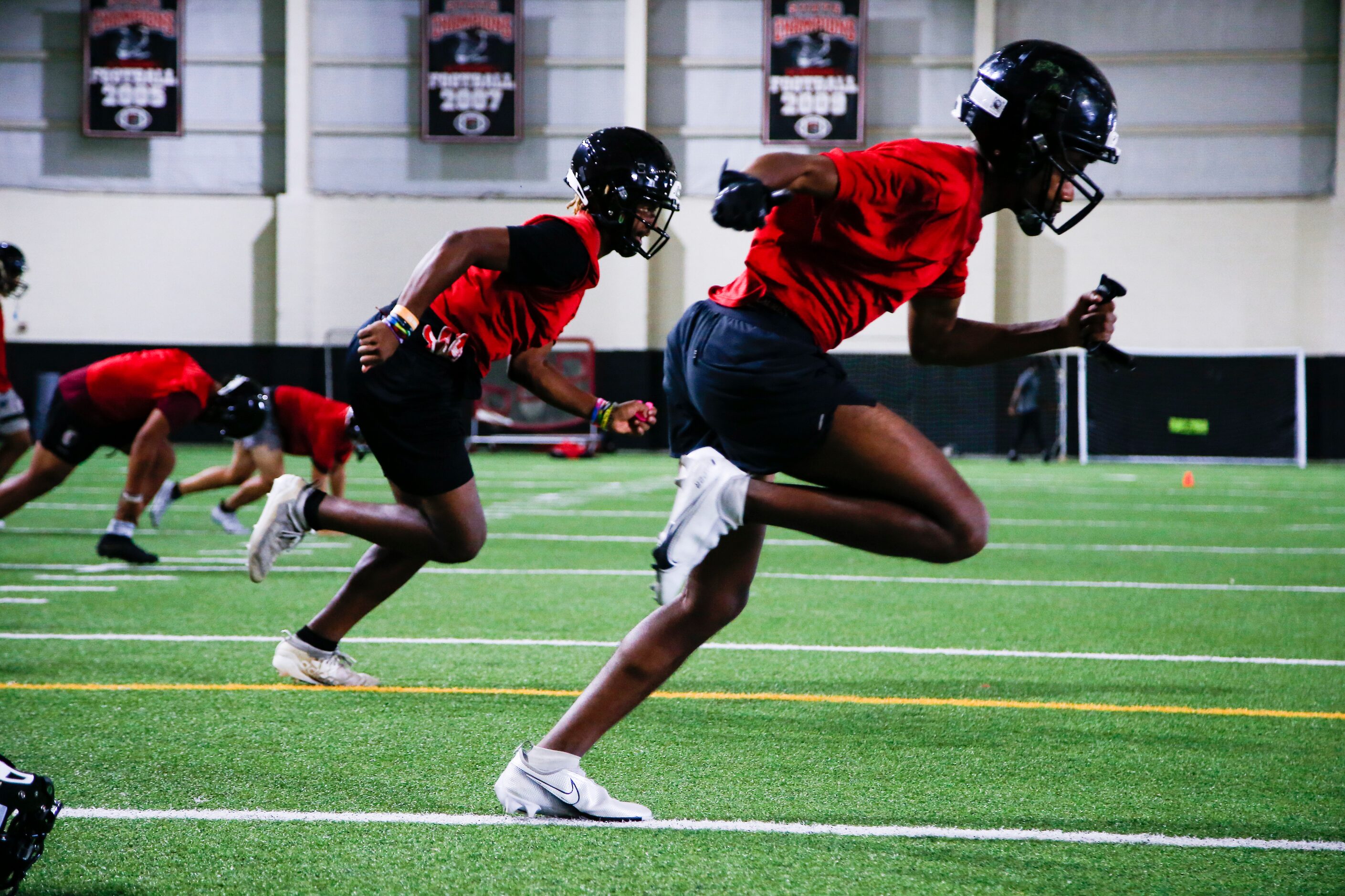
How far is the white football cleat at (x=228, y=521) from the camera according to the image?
9.68 metres

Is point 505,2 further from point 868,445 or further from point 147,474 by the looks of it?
point 868,445

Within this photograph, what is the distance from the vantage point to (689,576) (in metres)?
3.04

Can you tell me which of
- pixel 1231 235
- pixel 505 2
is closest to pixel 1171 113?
pixel 1231 235

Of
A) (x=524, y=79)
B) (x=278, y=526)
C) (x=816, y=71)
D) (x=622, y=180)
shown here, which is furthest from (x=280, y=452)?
(x=816, y=71)

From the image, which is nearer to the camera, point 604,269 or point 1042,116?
point 1042,116

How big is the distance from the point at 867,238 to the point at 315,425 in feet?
20.9

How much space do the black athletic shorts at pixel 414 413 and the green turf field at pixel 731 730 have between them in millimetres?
760

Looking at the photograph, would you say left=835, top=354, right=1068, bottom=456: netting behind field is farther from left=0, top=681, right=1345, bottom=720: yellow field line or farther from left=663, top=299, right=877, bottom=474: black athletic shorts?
left=663, top=299, right=877, bottom=474: black athletic shorts

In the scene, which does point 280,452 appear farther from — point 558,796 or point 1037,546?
point 558,796

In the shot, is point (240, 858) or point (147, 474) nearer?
point (240, 858)

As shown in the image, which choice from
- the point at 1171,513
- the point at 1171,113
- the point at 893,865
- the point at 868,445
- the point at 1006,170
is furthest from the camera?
the point at 1171,113

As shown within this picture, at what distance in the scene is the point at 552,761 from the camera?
296 cm

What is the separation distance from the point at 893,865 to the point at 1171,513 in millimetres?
10595

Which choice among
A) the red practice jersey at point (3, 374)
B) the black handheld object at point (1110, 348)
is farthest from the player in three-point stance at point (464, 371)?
the red practice jersey at point (3, 374)
